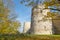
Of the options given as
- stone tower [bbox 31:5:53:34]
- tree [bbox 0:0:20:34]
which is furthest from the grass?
stone tower [bbox 31:5:53:34]

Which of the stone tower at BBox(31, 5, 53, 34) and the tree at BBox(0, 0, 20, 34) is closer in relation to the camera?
the tree at BBox(0, 0, 20, 34)

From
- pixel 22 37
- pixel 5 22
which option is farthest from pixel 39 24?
pixel 22 37

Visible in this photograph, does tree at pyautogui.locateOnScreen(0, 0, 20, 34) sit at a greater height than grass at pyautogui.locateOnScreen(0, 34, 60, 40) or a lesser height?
greater

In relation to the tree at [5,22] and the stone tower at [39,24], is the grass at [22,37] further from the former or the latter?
the stone tower at [39,24]

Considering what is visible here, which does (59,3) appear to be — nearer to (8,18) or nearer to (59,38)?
(59,38)

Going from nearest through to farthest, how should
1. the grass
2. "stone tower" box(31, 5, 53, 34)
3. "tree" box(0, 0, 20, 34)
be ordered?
the grass → "tree" box(0, 0, 20, 34) → "stone tower" box(31, 5, 53, 34)

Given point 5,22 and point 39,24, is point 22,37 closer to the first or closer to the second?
point 5,22

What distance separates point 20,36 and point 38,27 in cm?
1029

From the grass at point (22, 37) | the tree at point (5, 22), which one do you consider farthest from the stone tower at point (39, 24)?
the grass at point (22, 37)

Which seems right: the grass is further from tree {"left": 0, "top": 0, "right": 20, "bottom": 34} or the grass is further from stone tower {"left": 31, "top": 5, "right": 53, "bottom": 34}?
stone tower {"left": 31, "top": 5, "right": 53, "bottom": 34}

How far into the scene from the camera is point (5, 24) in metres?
25.7

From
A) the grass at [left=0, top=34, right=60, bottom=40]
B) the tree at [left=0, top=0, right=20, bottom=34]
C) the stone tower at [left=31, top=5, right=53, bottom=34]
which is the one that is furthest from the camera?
the stone tower at [left=31, top=5, right=53, bottom=34]

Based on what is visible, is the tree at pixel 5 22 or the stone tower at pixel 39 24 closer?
the tree at pixel 5 22

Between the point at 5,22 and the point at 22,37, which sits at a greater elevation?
the point at 5,22
